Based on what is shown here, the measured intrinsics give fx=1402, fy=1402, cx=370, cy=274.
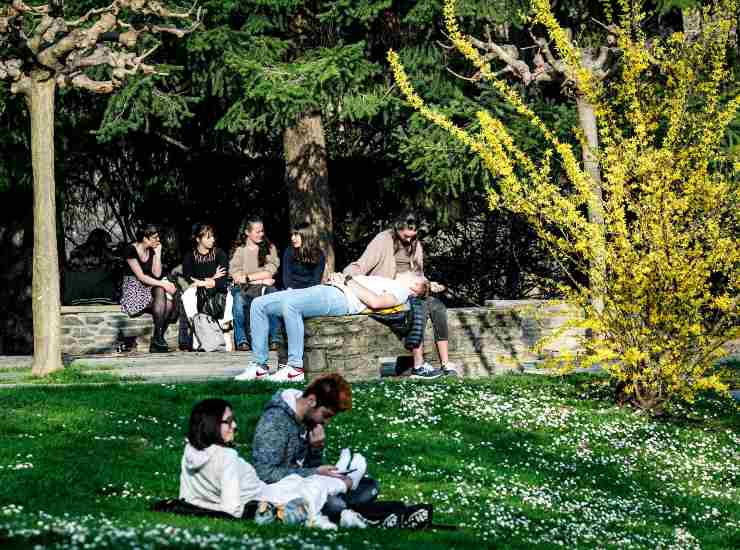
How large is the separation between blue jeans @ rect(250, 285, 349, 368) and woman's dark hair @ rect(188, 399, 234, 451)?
18.1 feet

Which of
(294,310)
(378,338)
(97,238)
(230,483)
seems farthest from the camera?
(97,238)

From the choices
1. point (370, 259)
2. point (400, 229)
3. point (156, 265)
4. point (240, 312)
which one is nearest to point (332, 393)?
point (370, 259)

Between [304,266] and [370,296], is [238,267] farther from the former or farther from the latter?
[370,296]

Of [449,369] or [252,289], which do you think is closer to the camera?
[449,369]

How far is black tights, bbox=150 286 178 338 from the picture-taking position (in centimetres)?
1831

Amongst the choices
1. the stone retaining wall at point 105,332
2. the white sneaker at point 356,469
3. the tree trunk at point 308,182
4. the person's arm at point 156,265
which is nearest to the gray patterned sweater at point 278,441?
the white sneaker at point 356,469

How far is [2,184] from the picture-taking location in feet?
67.9

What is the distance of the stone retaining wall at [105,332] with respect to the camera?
19625 millimetres

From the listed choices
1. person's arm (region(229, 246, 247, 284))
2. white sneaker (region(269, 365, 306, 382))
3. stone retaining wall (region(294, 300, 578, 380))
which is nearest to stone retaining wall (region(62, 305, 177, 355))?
person's arm (region(229, 246, 247, 284))

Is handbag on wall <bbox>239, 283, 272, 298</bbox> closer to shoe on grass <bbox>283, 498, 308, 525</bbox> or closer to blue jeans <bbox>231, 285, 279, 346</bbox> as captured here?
blue jeans <bbox>231, 285, 279, 346</bbox>

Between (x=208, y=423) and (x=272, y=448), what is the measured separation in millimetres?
652

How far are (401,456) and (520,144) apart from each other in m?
9.35

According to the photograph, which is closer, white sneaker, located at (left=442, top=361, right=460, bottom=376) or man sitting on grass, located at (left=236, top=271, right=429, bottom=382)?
man sitting on grass, located at (left=236, top=271, right=429, bottom=382)

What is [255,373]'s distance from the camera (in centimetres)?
1430
